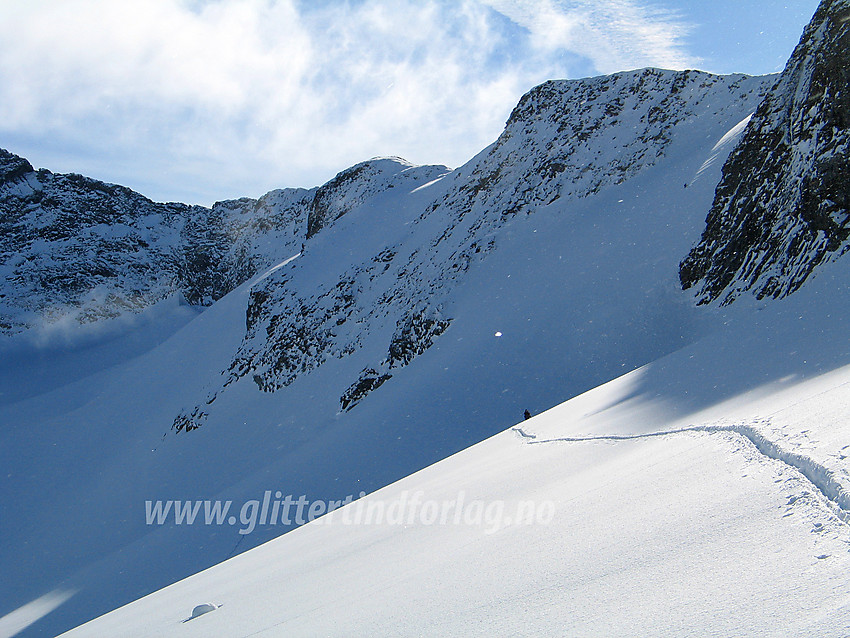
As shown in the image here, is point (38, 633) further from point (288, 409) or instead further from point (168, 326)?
point (168, 326)

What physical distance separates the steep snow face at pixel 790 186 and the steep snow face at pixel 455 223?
28.5 ft

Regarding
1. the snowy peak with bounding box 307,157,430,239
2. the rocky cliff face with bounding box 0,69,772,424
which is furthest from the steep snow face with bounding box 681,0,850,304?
the snowy peak with bounding box 307,157,430,239

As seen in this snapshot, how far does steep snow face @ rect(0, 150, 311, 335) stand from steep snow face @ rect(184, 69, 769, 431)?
1042 inches

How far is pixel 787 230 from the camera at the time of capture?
9609 mm

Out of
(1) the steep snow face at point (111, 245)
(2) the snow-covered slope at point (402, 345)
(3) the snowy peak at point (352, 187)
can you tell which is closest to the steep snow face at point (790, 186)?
(2) the snow-covered slope at point (402, 345)

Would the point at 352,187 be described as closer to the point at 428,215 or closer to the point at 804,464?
the point at 428,215

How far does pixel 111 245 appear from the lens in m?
69.1

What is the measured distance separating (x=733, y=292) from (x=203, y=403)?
2529 cm

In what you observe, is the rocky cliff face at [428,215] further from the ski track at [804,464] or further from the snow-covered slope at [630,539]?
the ski track at [804,464]


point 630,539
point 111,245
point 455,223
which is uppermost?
point 111,245

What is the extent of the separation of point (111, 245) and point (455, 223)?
59223mm

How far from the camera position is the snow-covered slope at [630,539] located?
156 cm

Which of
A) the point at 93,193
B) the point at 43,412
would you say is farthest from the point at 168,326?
the point at 93,193

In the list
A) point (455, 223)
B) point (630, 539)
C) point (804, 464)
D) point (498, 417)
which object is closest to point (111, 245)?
point (455, 223)
